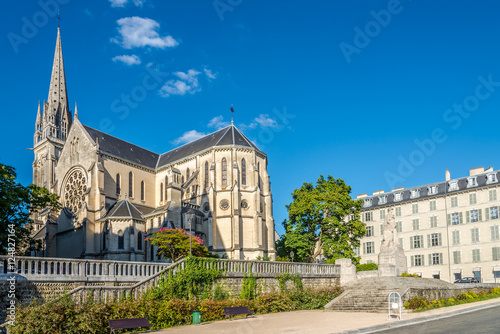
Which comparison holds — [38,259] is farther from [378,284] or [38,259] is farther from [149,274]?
[378,284]

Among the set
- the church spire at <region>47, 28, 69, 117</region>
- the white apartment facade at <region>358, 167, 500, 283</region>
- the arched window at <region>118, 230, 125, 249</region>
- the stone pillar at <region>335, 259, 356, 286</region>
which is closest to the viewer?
the stone pillar at <region>335, 259, 356, 286</region>

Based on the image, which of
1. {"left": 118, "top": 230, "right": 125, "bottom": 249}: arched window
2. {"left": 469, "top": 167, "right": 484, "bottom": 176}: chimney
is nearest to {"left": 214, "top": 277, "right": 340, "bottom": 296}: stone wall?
{"left": 118, "top": 230, "right": 125, "bottom": 249}: arched window

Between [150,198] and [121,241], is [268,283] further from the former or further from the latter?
[150,198]

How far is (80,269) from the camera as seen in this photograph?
682 inches

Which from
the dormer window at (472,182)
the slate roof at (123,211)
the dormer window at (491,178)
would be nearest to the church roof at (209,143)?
the slate roof at (123,211)

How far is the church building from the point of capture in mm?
45719

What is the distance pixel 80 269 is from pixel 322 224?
93.1 ft

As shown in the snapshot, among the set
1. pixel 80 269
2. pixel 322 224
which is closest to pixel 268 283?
pixel 80 269

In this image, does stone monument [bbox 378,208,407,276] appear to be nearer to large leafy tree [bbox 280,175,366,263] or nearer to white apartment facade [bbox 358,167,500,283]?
large leafy tree [bbox 280,175,366,263]

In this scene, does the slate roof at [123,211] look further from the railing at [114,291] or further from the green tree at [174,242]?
the railing at [114,291]

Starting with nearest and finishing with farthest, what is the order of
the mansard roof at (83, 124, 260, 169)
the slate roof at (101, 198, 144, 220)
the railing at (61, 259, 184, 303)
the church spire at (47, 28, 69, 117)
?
the railing at (61, 259, 184, 303) < the slate roof at (101, 198, 144, 220) < the mansard roof at (83, 124, 260, 169) < the church spire at (47, 28, 69, 117)

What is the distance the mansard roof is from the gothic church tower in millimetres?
12754

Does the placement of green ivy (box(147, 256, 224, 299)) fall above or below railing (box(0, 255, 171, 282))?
below

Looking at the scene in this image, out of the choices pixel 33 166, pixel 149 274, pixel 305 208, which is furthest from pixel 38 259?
pixel 33 166
